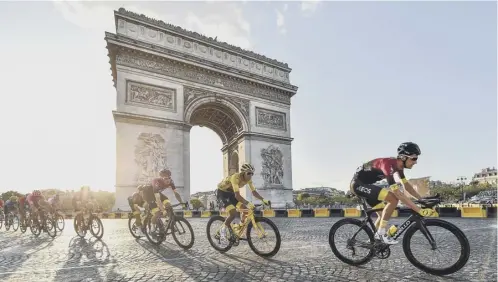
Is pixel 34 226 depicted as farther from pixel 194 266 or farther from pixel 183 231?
pixel 194 266

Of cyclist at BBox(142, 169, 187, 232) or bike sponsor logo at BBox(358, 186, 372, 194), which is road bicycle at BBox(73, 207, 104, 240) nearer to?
cyclist at BBox(142, 169, 187, 232)

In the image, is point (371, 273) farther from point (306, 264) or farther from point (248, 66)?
point (248, 66)

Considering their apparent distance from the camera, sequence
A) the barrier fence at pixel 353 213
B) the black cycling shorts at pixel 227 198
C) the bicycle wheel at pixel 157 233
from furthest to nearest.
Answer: the barrier fence at pixel 353 213, the bicycle wheel at pixel 157 233, the black cycling shorts at pixel 227 198

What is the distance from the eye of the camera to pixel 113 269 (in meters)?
4.86

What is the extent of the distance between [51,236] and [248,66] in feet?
76.2

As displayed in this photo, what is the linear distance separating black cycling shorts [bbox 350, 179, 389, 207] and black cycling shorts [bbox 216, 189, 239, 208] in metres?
2.30

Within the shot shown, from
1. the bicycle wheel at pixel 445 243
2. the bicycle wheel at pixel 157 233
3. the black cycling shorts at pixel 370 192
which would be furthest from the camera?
the bicycle wheel at pixel 157 233

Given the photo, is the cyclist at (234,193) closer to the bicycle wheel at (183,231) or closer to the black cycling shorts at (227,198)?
the black cycling shorts at (227,198)

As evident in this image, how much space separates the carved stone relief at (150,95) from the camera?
78.4 feet

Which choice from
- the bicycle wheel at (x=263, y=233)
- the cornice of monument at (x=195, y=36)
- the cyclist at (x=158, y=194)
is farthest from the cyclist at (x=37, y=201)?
the cornice of monument at (x=195, y=36)

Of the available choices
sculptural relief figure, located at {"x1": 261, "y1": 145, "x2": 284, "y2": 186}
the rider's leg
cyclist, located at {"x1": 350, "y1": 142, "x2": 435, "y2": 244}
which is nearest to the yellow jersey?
cyclist, located at {"x1": 350, "y1": 142, "x2": 435, "y2": 244}

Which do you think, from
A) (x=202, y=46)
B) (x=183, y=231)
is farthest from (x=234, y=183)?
(x=202, y=46)

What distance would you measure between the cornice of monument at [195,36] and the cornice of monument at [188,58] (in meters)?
1.97

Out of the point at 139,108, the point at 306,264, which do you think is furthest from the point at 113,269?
the point at 139,108
